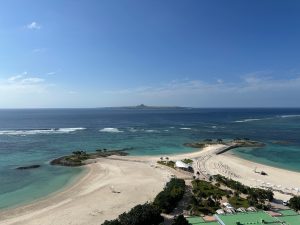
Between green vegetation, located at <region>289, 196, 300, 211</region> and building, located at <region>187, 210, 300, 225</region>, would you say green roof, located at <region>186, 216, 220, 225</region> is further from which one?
green vegetation, located at <region>289, 196, 300, 211</region>

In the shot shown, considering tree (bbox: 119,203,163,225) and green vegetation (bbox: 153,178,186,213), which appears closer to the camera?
tree (bbox: 119,203,163,225)

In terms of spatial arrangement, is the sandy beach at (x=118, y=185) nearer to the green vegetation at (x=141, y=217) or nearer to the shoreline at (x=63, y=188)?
the shoreline at (x=63, y=188)

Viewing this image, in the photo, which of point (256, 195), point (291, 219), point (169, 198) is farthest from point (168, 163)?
point (291, 219)

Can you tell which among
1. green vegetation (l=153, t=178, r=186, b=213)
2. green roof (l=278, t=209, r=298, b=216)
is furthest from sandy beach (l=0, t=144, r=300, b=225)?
green roof (l=278, t=209, r=298, b=216)

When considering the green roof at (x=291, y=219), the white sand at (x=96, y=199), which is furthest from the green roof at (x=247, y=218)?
the white sand at (x=96, y=199)

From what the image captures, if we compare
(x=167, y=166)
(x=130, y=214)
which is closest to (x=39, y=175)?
(x=167, y=166)

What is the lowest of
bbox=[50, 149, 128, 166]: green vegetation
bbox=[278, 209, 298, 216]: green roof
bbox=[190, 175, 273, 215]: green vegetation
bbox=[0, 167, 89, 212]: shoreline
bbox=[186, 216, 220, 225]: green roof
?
bbox=[0, 167, 89, 212]: shoreline
